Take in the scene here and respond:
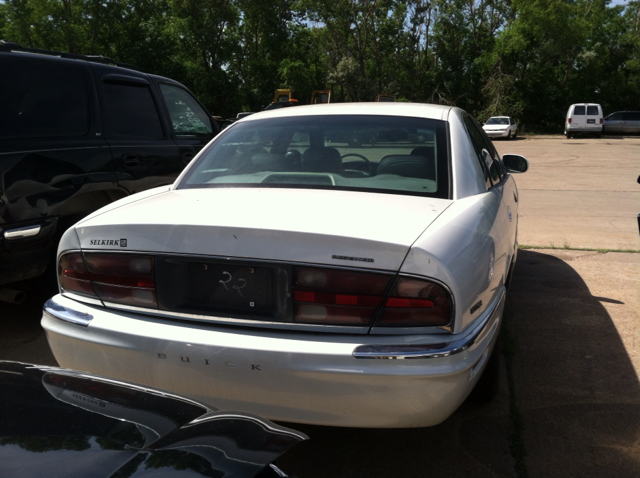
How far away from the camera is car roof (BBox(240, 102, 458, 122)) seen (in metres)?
3.62

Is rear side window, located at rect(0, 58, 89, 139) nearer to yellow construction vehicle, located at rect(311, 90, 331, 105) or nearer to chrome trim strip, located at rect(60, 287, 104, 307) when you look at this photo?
chrome trim strip, located at rect(60, 287, 104, 307)

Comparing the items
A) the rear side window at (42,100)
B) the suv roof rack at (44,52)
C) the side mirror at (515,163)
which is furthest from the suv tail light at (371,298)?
the suv roof rack at (44,52)

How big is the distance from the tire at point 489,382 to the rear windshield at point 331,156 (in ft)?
3.03

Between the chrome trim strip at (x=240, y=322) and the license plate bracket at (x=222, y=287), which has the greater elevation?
the license plate bracket at (x=222, y=287)

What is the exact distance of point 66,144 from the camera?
443 centimetres

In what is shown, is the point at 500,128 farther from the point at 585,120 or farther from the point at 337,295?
the point at 337,295

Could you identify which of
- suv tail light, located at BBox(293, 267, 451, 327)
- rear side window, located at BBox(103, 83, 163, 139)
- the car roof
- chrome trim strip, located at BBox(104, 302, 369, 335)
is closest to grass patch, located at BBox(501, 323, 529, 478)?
suv tail light, located at BBox(293, 267, 451, 327)

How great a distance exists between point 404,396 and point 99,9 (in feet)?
138

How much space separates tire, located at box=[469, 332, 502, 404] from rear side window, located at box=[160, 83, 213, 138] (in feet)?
12.7

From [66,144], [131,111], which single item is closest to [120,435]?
[66,144]

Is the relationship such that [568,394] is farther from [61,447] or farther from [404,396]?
[61,447]

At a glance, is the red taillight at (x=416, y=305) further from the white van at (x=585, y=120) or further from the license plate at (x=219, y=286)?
the white van at (x=585, y=120)

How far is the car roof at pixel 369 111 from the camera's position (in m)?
3.62

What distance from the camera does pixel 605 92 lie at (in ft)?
147
